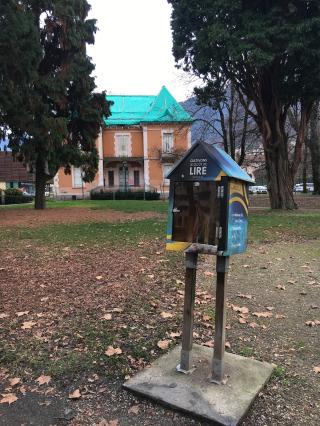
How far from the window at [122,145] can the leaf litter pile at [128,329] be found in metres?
40.6

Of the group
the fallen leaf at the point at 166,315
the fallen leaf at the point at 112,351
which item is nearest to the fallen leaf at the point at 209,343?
the fallen leaf at the point at 166,315

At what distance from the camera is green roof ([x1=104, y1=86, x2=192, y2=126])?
4744cm

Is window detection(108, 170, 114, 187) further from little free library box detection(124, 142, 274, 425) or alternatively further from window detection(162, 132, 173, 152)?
little free library box detection(124, 142, 274, 425)

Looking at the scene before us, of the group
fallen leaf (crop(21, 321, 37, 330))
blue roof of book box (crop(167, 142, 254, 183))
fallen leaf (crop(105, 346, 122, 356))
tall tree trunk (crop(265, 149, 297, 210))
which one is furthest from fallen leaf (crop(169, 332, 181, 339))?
tall tree trunk (crop(265, 149, 297, 210))

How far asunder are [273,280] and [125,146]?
42.7 metres

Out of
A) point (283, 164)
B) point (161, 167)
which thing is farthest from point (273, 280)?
point (161, 167)

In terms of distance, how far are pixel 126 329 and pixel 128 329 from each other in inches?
0.9

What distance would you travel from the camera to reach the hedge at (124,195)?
1698 inches

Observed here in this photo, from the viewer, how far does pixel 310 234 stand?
12250 mm

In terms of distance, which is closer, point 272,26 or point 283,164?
point 272,26

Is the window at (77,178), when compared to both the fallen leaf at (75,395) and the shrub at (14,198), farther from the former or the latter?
the fallen leaf at (75,395)

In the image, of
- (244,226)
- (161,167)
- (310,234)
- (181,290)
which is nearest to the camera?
(244,226)

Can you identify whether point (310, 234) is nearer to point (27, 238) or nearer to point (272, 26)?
point (27, 238)

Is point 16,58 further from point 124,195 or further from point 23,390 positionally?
point 124,195
